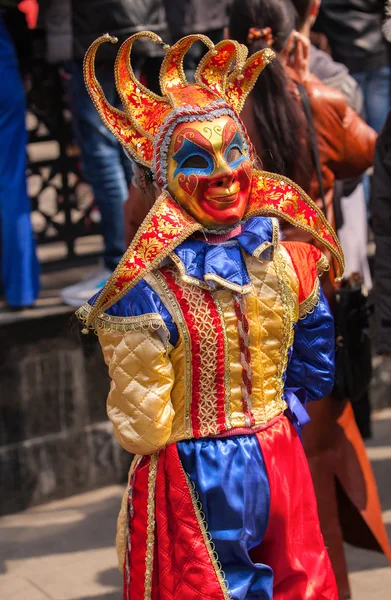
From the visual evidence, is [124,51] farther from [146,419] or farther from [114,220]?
[114,220]

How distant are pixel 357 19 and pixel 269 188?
10.2 ft

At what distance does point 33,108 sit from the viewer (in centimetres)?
625

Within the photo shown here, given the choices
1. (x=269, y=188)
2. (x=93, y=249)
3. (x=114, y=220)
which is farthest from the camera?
(x=93, y=249)

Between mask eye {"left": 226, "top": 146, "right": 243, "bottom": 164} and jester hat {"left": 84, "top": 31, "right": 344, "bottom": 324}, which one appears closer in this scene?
jester hat {"left": 84, "top": 31, "right": 344, "bottom": 324}

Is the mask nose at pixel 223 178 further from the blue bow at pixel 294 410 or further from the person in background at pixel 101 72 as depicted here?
the person in background at pixel 101 72

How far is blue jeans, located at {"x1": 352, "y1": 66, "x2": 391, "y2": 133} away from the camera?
248 inches

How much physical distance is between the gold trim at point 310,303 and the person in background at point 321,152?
726 mm

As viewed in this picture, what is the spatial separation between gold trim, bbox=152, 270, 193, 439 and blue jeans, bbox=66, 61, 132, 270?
2471mm

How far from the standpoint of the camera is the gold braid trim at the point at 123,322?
3.16 m

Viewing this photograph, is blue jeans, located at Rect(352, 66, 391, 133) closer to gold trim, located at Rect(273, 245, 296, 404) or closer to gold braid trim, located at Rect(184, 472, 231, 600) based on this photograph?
gold trim, located at Rect(273, 245, 296, 404)

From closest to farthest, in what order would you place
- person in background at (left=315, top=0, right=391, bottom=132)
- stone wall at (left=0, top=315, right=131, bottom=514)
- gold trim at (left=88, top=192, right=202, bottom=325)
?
gold trim at (left=88, top=192, right=202, bottom=325), stone wall at (left=0, top=315, right=131, bottom=514), person in background at (left=315, top=0, right=391, bottom=132)

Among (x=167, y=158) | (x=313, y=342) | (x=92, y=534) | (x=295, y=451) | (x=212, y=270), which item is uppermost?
(x=167, y=158)

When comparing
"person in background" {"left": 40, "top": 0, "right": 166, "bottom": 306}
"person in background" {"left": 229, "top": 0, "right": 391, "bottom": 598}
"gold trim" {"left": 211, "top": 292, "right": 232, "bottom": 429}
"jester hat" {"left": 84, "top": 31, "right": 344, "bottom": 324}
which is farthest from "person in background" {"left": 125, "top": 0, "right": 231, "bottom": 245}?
"gold trim" {"left": 211, "top": 292, "right": 232, "bottom": 429}

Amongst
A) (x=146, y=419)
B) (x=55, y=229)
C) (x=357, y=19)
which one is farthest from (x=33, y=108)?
(x=146, y=419)
